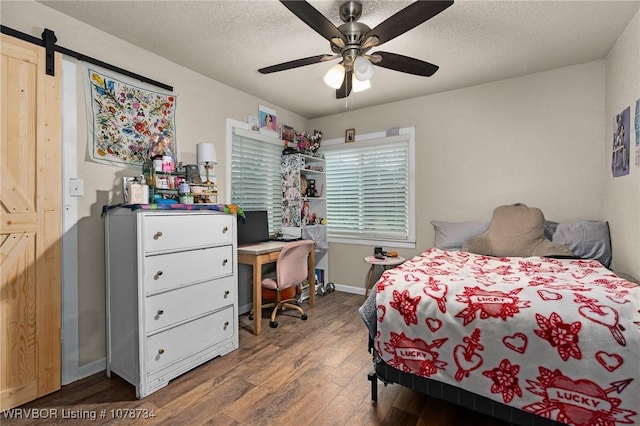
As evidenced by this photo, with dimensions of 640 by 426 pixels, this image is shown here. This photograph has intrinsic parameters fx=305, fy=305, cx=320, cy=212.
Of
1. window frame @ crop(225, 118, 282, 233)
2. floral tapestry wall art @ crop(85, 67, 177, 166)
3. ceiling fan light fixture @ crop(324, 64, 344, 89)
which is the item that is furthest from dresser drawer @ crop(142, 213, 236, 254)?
ceiling fan light fixture @ crop(324, 64, 344, 89)

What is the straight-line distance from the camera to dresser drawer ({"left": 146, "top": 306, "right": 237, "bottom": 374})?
78.4 inches

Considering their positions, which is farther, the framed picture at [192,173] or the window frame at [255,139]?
the window frame at [255,139]

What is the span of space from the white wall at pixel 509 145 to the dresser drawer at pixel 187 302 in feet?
7.46

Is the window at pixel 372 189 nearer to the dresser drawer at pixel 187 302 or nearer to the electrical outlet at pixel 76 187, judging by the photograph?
the dresser drawer at pixel 187 302

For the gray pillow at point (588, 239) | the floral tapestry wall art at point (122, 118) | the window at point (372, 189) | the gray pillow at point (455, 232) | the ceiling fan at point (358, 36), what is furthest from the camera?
the window at point (372, 189)

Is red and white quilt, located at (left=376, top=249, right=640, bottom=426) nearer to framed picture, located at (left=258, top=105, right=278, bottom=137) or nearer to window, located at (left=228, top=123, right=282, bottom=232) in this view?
window, located at (left=228, top=123, right=282, bottom=232)

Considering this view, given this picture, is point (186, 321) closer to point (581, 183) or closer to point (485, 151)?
point (485, 151)

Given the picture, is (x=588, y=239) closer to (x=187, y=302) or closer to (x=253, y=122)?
(x=187, y=302)

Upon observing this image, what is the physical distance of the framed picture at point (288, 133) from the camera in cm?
405

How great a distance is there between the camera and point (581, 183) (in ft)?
9.48

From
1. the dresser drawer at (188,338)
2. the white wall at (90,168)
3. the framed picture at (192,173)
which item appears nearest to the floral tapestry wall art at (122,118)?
A: the white wall at (90,168)

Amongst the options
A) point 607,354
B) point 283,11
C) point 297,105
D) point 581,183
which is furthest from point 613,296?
point 297,105

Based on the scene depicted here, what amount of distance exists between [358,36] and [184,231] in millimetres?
1760

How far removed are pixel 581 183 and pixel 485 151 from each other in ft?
2.93
